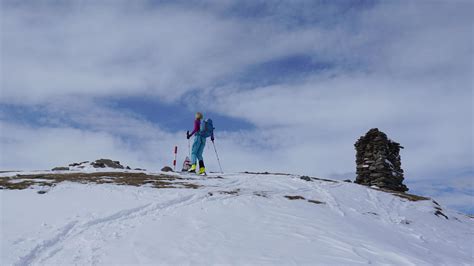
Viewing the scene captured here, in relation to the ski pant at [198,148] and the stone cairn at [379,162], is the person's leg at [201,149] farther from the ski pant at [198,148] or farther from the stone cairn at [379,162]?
the stone cairn at [379,162]

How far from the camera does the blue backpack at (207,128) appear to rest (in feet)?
69.6

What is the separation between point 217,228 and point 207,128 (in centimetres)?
1217

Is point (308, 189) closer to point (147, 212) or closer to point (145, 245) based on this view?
point (147, 212)

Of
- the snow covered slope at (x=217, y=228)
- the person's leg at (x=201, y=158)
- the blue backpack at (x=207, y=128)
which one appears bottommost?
the snow covered slope at (x=217, y=228)

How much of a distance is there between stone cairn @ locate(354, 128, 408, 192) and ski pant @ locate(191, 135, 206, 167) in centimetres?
1234

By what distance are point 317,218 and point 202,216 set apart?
3.44 meters

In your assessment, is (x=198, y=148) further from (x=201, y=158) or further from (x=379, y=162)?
(x=379, y=162)

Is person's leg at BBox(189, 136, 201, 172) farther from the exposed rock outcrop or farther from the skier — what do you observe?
the exposed rock outcrop

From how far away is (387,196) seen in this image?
62.2 ft

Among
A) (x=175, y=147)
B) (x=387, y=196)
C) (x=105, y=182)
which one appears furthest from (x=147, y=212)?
(x=175, y=147)

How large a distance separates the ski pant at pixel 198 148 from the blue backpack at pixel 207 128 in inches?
9.7

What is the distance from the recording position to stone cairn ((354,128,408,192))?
26078mm

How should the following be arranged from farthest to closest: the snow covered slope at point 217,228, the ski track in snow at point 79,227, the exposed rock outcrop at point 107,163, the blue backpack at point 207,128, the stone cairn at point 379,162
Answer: the stone cairn at point 379,162 → the exposed rock outcrop at point 107,163 → the blue backpack at point 207,128 → the snow covered slope at point 217,228 → the ski track in snow at point 79,227

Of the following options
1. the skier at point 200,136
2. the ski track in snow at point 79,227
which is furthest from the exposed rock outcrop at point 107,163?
the ski track in snow at point 79,227
